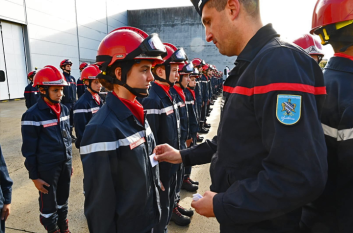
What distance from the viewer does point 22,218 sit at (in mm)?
3549

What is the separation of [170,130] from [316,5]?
6.97 ft

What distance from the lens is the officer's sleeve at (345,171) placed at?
1.40m

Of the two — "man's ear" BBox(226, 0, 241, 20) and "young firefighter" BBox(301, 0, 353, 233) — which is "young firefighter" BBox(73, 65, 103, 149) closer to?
"man's ear" BBox(226, 0, 241, 20)

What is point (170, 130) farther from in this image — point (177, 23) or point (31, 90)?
point (177, 23)

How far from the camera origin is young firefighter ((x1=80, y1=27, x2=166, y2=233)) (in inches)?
64.1

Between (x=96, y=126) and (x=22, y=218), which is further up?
(x=96, y=126)

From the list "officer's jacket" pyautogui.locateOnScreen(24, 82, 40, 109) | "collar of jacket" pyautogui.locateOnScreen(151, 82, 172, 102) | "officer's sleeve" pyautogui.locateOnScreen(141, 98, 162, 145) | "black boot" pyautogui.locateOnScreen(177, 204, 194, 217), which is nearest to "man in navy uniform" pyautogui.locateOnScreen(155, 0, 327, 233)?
"officer's sleeve" pyautogui.locateOnScreen(141, 98, 162, 145)

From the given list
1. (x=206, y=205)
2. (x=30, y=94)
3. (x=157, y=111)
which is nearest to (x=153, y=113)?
(x=157, y=111)

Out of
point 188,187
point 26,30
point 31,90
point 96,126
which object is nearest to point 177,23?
point 26,30

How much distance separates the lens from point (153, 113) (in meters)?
3.11

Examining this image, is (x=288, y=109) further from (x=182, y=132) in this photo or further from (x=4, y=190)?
(x=182, y=132)

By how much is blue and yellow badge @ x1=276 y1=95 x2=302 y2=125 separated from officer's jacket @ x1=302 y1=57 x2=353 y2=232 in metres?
0.70

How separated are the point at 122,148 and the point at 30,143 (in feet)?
6.47

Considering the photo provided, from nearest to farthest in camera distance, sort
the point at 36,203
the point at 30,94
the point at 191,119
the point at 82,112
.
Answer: the point at 36,203 → the point at 82,112 → the point at 191,119 → the point at 30,94
